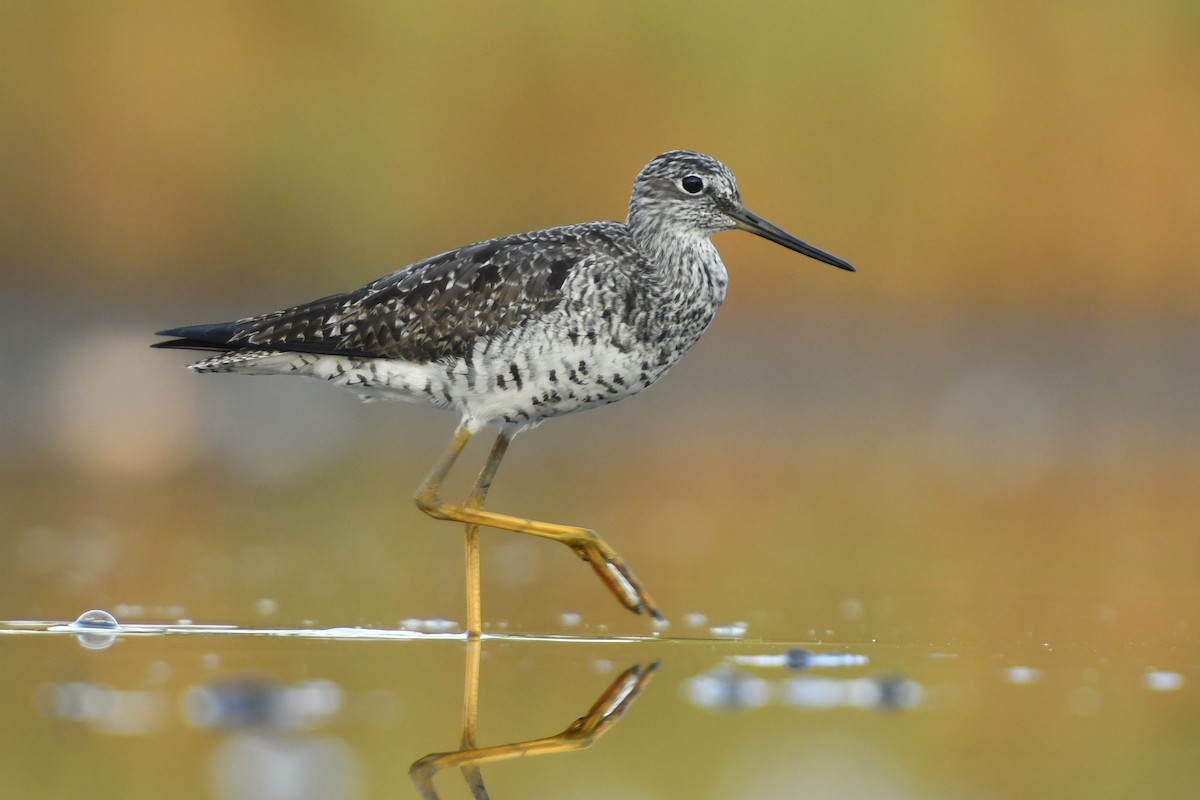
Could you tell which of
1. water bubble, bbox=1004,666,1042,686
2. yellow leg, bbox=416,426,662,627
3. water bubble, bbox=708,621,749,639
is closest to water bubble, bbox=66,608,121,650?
yellow leg, bbox=416,426,662,627

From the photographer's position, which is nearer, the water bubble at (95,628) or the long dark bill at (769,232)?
the water bubble at (95,628)

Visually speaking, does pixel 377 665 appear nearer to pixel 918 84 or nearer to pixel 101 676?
pixel 101 676

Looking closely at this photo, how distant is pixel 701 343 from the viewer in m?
20.7

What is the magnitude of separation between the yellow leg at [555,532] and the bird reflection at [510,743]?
131 centimetres

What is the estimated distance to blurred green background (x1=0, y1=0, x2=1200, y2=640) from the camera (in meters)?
17.1

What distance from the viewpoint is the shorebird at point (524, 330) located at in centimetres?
771

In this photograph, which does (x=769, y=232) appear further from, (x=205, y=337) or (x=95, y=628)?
(x=95, y=628)

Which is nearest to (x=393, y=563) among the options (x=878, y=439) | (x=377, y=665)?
(x=377, y=665)

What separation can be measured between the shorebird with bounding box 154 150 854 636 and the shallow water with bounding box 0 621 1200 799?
1111mm

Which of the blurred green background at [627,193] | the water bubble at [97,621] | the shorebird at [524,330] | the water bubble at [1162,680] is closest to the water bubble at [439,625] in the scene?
the shorebird at [524,330]

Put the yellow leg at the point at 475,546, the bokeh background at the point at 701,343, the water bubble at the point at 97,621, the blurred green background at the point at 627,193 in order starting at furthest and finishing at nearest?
the blurred green background at the point at 627,193 < the bokeh background at the point at 701,343 < the yellow leg at the point at 475,546 < the water bubble at the point at 97,621

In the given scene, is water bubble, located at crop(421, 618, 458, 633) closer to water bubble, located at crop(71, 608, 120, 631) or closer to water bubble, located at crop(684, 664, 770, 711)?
water bubble, located at crop(71, 608, 120, 631)

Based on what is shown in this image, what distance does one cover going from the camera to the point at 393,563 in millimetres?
9641

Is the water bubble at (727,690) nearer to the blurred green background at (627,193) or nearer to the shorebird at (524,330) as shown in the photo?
the shorebird at (524,330)
